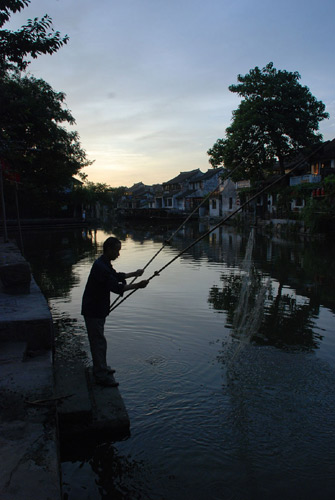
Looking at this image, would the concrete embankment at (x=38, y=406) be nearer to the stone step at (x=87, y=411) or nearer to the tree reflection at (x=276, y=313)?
the stone step at (x=87, y=411)

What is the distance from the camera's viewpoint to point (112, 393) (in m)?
5.11

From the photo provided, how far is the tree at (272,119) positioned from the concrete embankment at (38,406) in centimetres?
3526

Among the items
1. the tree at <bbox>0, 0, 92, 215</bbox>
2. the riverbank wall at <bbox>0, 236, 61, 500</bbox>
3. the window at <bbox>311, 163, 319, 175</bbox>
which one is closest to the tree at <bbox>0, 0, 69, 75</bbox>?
the tree at <bbox>0, 0, 92, 215</bbox>

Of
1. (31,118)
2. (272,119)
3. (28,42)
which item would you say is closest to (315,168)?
(272,119)

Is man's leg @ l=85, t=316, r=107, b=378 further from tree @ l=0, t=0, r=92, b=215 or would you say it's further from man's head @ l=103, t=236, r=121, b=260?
tree @ l=0, t=0, r=92, b=215

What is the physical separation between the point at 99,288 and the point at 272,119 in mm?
37416

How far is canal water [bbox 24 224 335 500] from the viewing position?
4.01 metres

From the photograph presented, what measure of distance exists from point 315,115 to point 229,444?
41.0 metres

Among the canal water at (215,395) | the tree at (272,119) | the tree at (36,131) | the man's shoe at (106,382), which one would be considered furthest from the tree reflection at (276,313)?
the tree at (272,119)

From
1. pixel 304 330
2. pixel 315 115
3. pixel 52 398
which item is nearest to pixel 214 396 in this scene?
pixel 52 398

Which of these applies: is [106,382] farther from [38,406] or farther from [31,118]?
[31,118]

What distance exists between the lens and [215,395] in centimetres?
568

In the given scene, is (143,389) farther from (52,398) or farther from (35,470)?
(35,470)

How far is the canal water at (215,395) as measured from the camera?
13.2 feet
